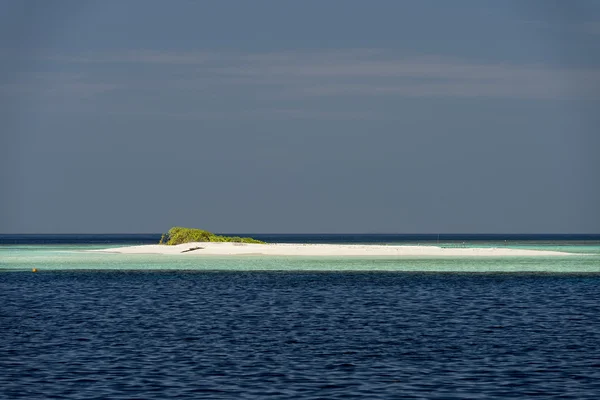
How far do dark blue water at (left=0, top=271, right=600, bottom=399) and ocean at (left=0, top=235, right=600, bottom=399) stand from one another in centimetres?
6

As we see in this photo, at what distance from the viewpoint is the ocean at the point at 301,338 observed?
969 inches

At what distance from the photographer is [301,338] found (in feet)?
112

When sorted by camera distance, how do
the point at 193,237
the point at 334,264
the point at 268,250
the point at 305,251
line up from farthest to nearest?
the point at 193,237
the point at 305,251
the point at 268,250
the point at 334,264

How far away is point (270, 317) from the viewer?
42.0 meters

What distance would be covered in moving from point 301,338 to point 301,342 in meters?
1.19

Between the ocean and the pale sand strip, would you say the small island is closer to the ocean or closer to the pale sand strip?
the pale sand strip

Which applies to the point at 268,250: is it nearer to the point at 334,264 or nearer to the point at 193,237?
the point at 193,237

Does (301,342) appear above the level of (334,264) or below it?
below

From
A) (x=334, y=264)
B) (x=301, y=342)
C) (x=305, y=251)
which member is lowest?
(x=301, y=342)

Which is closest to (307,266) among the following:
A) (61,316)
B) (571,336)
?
(61,316)

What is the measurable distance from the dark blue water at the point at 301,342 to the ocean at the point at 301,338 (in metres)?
0.06

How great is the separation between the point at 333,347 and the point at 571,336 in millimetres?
9609

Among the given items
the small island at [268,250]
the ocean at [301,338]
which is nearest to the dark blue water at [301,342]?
the ocean at [301,338]

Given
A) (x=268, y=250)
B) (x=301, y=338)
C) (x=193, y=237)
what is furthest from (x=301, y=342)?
(x=193, y=237)
